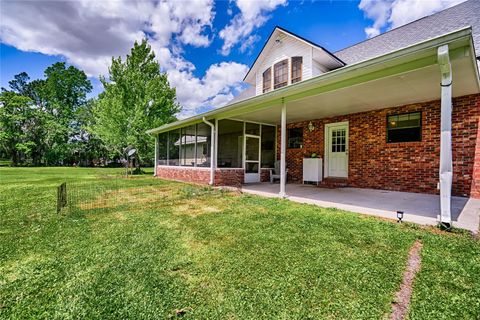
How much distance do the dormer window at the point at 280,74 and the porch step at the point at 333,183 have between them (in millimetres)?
4450

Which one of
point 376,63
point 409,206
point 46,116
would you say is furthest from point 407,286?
point 46,116

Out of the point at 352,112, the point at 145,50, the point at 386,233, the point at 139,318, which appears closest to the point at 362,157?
the point at 352,112

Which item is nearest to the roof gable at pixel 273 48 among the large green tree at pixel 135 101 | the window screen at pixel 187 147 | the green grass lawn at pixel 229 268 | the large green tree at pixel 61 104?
the window screen at pixel 187 147

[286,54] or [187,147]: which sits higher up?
[286,54]

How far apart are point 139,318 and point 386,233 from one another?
3254mm

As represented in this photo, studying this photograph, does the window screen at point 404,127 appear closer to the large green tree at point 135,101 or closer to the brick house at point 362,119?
the brick house at point 362,119

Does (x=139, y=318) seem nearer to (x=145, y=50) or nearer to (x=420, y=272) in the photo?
(x=420, y=272)

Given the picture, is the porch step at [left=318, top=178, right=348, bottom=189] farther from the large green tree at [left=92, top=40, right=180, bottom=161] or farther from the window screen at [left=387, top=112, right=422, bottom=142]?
the large green tree at [left=92, top=40, right=180, bottom=161]

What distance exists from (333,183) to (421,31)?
641cm

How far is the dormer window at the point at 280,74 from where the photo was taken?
31.7 ft

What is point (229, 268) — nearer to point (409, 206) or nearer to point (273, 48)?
point (409, 206)

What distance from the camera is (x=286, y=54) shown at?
31.5 ft

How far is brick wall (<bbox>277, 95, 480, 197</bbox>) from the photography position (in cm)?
556

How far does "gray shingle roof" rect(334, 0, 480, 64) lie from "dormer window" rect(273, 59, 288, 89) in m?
2.50
